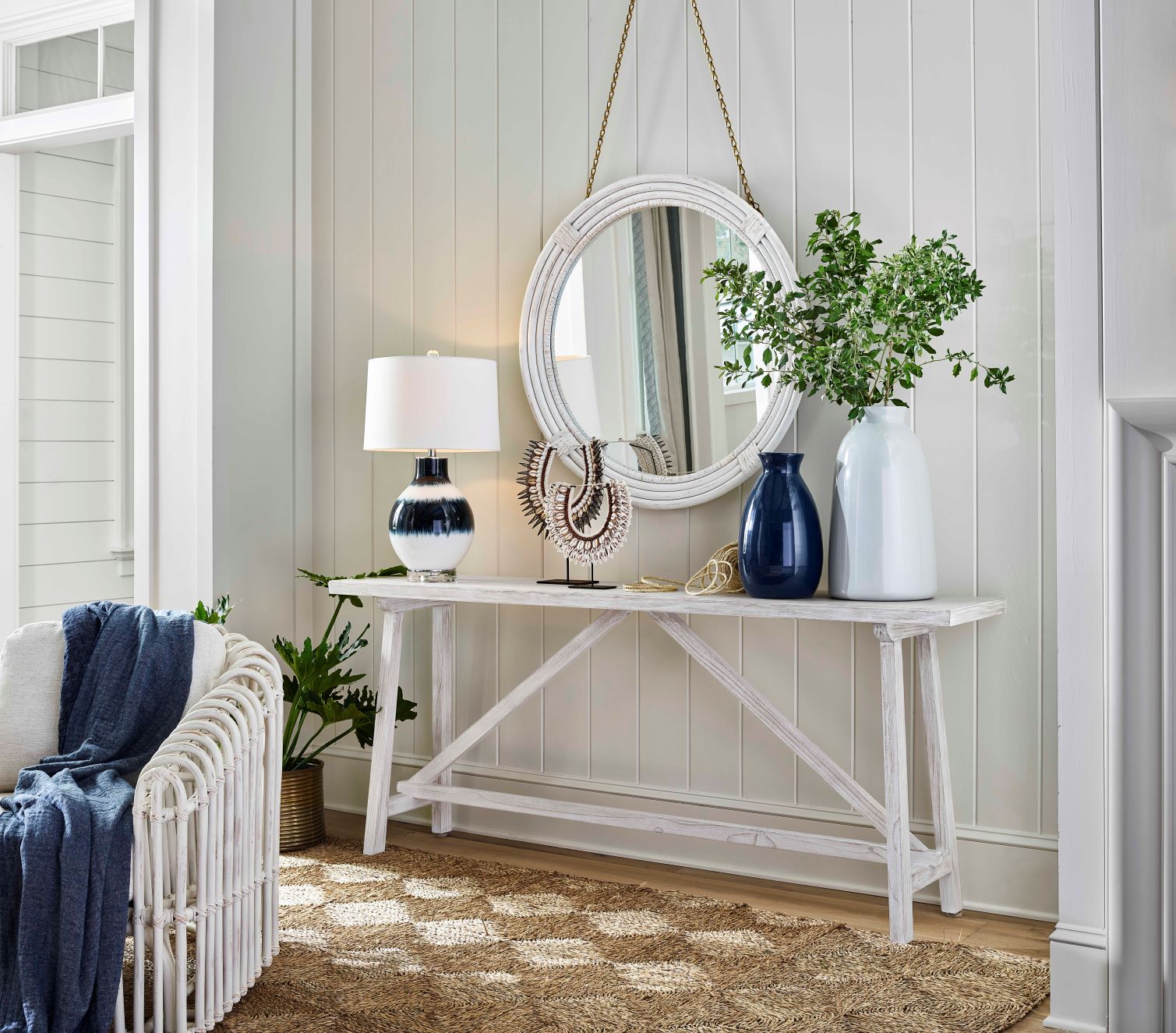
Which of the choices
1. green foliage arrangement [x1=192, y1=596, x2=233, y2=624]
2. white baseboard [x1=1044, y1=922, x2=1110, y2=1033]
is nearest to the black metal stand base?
green foliage arrangement [x1=192, y1=596, x2=233, y2=624]

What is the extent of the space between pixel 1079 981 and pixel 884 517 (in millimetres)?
981

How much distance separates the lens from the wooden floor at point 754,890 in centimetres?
256

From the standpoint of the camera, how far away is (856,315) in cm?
256

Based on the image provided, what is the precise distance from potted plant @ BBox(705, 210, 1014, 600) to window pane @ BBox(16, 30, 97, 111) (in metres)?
2.58

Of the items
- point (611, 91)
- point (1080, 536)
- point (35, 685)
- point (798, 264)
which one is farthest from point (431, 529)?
point (1080, 536)

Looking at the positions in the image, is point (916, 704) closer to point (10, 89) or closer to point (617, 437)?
point (617, 437)

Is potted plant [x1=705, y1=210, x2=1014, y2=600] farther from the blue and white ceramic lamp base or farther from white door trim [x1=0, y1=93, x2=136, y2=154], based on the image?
white door trim [x1=0, y1=93, x2=136, y2=154]

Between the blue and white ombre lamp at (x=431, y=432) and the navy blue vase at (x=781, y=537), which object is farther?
the blue and white ombre lamp at (x=431, y=432)

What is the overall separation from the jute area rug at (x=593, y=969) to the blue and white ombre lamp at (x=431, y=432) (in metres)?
0.87

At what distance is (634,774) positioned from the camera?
323 cm

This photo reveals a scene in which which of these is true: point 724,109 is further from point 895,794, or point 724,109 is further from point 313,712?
point 313,712

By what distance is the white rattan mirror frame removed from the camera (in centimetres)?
295

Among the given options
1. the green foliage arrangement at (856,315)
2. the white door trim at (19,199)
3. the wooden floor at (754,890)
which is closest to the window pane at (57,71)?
the white door trim at (19,199)

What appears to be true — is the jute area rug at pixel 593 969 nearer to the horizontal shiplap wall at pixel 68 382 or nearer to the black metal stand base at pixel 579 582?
the black metal stand base at pixel 579 582
